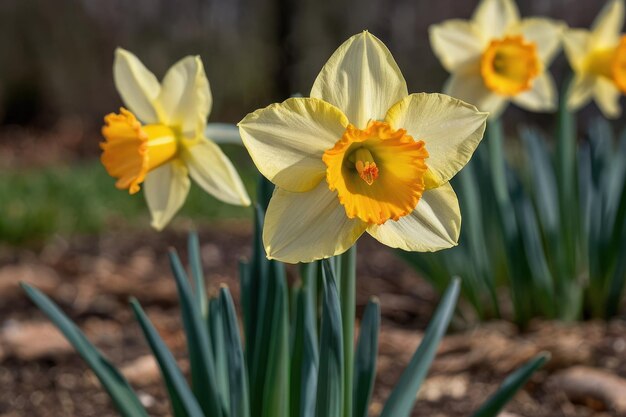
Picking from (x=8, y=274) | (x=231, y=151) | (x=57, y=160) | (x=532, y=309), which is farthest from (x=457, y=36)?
(x=57, y=160)

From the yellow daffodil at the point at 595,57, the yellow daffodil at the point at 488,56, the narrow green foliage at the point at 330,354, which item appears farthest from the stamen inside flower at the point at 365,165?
the yellow daffodil at the point at 595,57

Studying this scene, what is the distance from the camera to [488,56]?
194cm

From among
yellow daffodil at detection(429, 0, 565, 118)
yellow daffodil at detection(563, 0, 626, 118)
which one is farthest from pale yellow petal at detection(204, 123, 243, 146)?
yellow daffodil at detection(563, 0, 626, 118)

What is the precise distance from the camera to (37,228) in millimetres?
3781

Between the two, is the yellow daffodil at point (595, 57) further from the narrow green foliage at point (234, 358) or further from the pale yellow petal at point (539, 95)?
the narrow green foliage at point (234, 358)

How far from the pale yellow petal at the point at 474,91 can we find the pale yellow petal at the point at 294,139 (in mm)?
942

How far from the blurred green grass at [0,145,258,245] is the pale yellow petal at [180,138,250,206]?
2521 millimetres

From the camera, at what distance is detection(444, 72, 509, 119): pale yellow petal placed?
199 centimetres

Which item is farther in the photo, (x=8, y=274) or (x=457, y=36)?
(x=8, y=274)

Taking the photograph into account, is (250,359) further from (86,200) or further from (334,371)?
(86,200)

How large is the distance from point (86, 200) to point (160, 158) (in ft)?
10.5

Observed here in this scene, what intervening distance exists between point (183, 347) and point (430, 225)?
1.41m

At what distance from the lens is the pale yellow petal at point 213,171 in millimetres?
1371

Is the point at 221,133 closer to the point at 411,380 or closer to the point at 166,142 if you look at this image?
the point at 166,142
